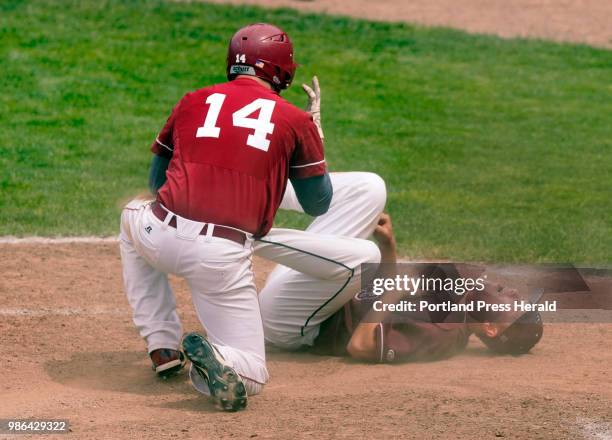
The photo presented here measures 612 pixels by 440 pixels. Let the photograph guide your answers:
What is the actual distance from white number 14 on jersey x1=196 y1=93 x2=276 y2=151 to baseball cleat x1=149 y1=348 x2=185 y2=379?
3.60ft

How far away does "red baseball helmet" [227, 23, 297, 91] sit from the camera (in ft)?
18.0

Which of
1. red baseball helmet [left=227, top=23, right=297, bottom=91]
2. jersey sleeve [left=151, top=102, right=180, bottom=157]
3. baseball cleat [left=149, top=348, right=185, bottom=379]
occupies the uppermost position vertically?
red baseball helmet [left=227, top=23, right=297, bottom=91]

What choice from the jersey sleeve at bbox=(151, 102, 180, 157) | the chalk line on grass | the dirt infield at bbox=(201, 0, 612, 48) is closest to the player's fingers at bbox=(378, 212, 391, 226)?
the jersey sleeve at bbox=(151, 102, 180, 157)

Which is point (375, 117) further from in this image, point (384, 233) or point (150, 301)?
point (150, 301)

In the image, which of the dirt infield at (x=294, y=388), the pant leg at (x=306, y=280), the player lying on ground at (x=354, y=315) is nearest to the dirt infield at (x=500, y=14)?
the dirt infield at (x=294, y=388)

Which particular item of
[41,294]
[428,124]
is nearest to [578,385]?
[41,294]

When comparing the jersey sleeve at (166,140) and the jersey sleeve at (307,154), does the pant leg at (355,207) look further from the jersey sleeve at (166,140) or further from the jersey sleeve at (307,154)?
the jersey sleeve at (166,140)

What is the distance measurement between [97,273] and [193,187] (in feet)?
8.77

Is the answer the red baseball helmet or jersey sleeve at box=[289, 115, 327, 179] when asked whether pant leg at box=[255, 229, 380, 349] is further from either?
the red baseball helmet

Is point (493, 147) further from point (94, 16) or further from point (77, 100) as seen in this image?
point (94, 16)

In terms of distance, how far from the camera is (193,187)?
523 centimetres

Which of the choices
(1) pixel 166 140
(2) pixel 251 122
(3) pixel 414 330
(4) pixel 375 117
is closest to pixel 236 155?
(2) pixel 251 122

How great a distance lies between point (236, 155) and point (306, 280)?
101 cm

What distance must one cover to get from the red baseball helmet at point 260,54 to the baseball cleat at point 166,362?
4.43 ft
